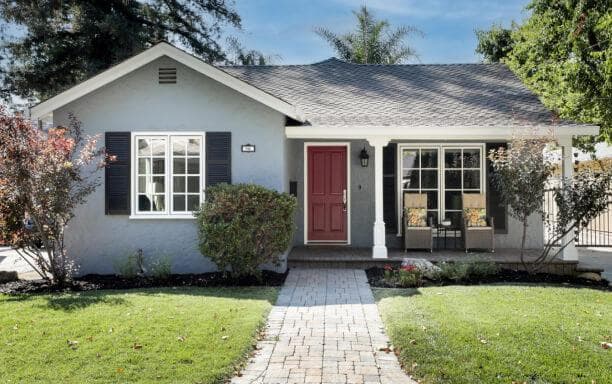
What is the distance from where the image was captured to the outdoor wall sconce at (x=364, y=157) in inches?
489

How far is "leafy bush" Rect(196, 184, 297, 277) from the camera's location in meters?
8.91

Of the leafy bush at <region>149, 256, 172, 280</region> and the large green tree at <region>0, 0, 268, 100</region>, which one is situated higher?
the large green tree at <region>0, 0, 268, 100</region>

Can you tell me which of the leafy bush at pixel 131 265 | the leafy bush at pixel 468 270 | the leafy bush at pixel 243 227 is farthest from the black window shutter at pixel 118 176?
the leafy bush at pixel 468 270

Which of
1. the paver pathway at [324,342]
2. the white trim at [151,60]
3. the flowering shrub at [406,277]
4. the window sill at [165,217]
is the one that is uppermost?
the white trim at [151,60]

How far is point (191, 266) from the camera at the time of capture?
1025 centimetres

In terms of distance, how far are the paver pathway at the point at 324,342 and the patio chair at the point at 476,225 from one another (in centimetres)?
371

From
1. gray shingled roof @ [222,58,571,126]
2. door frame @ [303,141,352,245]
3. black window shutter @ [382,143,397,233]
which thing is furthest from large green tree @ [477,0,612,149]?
door frame @ [303,141,352,245]

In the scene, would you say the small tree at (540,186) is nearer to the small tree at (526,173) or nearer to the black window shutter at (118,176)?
the small tree at (526,173)

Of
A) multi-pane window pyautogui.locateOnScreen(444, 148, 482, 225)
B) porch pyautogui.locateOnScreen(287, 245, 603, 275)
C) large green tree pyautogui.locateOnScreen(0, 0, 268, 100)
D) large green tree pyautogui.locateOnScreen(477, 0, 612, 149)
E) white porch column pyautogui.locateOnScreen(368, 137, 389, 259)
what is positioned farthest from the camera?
large green tree pyautogui.locateOnScreen(0, 0, 268, 100)

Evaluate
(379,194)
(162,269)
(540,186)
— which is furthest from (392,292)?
(162,269)

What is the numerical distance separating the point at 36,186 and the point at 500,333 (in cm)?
704

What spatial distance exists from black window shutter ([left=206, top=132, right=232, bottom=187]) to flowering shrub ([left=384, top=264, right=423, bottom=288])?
341 centimetres

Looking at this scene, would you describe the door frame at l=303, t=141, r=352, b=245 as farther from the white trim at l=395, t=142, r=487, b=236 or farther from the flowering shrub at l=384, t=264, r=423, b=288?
the flowering shrub at l=384, t=264, r=423, b=288

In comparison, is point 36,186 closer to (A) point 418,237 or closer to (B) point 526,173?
(A) point 418,237
